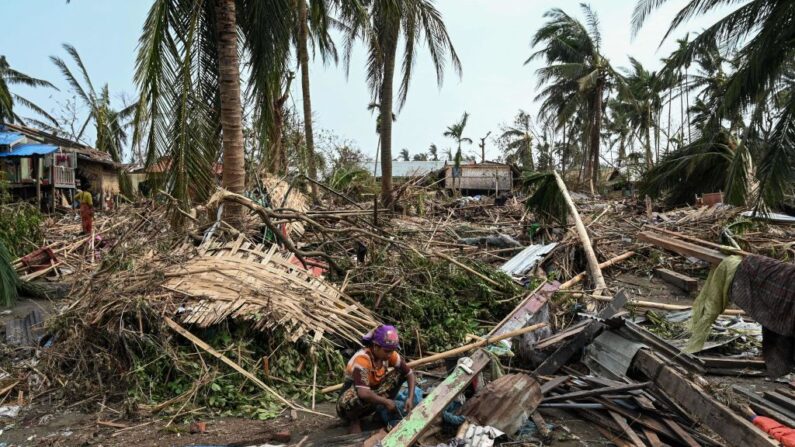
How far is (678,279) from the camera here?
29.5 ft

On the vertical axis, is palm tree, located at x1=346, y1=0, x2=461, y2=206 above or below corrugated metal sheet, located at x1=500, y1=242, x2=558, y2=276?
above

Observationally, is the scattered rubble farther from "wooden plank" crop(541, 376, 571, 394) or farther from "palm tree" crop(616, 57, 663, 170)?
"palm tree" crop(616, 57, 663, 170)

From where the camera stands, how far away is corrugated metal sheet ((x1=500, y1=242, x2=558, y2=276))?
840cm

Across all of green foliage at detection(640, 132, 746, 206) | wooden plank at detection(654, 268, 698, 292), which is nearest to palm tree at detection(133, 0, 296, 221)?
wooden plank at detection(654, 268, 698, 292)

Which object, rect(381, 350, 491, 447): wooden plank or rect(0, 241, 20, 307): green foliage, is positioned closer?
rect(381, 350, 491, 447): wooden plank

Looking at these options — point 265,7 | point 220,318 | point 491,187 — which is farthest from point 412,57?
point 491,187

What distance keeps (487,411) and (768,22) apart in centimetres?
929

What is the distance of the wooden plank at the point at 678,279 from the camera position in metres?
8.73

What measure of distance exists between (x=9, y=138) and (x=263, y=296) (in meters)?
15.6

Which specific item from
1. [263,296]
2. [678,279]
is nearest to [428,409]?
[263,296]

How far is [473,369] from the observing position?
13.8 feet

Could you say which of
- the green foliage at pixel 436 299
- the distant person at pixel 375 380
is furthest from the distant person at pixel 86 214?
the distant person at pixel 375 380

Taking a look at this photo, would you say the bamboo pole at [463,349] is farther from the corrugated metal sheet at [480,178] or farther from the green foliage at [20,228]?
the corrugated metal sheet at [480,178]

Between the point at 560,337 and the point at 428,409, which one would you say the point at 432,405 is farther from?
the point at 560,337
